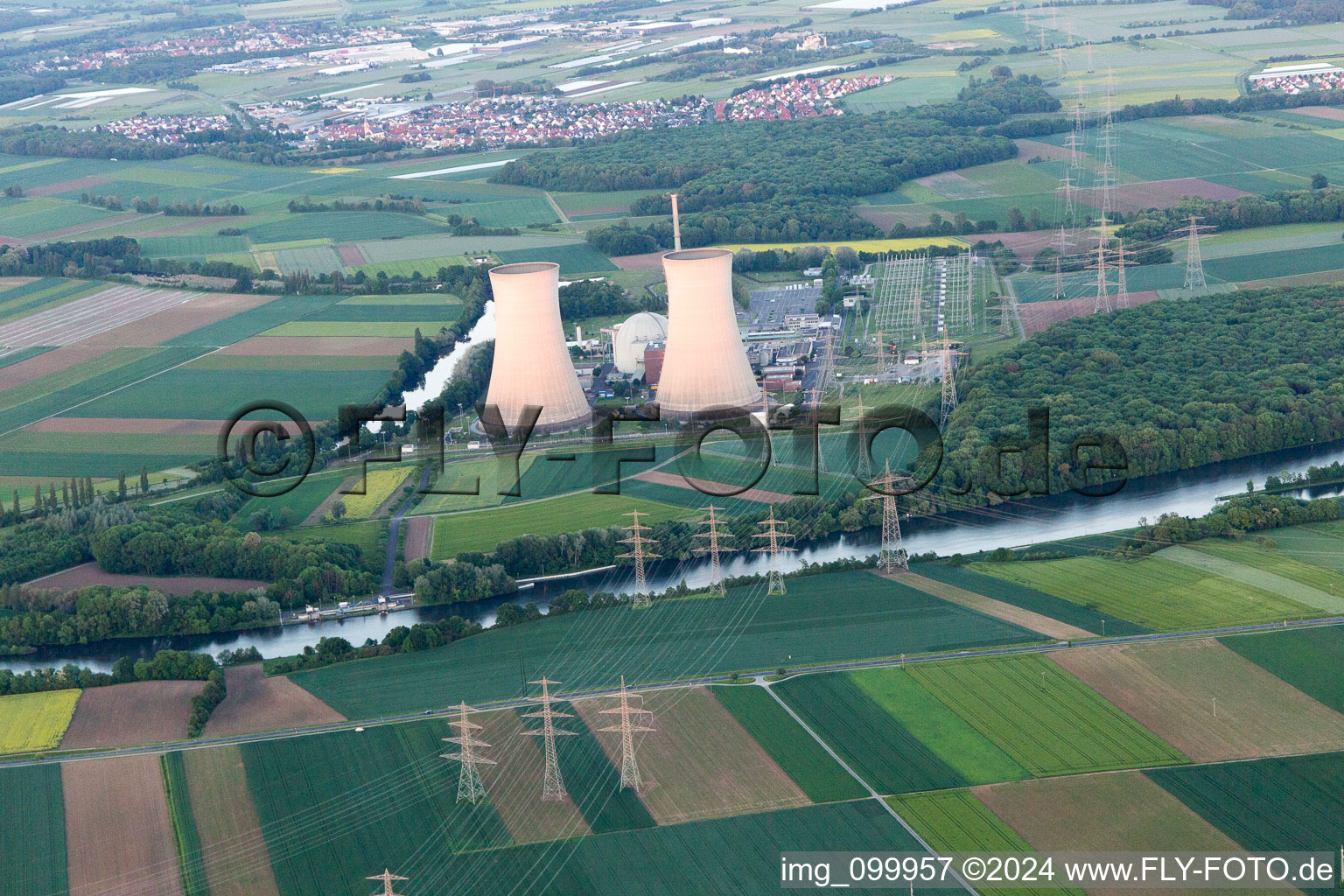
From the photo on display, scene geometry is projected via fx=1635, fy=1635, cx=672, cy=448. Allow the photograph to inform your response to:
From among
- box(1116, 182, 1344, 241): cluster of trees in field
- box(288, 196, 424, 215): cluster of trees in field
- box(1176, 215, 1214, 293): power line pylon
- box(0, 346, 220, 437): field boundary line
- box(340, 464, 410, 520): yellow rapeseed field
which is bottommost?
box(340, 464, 410, 520): yellow rapeseed field

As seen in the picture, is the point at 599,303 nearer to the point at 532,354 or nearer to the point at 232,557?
the point at 532,354

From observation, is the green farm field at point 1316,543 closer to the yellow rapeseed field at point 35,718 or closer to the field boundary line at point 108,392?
the yellow rapeseed field at point 35,718

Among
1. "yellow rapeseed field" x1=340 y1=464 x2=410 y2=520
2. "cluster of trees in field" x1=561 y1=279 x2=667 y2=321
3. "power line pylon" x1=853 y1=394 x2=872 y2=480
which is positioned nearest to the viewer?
"yellow rapeseed field" x1=340 y1=464 x2=410 y2=520

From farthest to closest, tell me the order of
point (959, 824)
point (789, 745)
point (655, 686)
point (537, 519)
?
point (537, 519) → point (655, 686) → point (789, 745) → point (959, 824)

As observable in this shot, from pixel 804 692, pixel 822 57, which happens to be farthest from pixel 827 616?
pixel 822 57

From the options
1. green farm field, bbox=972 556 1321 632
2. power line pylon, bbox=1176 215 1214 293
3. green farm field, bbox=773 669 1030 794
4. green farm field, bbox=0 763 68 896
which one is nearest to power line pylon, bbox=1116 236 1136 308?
power line pylon, bbox=1176 215 1214 293

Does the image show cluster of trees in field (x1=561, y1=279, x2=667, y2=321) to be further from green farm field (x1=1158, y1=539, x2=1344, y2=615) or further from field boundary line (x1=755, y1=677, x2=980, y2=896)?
field boundary line (x1=755, y1=677, x2=980, y2=896)

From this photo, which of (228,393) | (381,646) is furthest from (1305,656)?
(228,393)

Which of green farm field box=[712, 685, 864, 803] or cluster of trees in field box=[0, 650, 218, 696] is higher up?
cluster of trees in field box=[0, 650, 218, 696]
